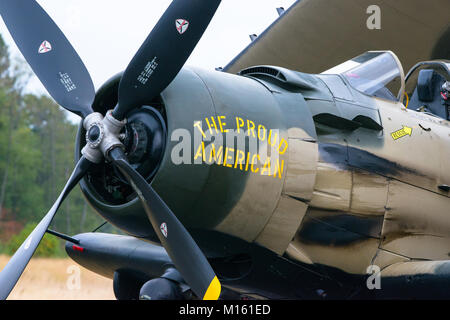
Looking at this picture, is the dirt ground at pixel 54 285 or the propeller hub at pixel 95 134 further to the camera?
the dirt ground at pixel 54 285

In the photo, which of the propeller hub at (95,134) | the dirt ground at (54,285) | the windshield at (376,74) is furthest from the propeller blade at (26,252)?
the dirt ground at (54,285)

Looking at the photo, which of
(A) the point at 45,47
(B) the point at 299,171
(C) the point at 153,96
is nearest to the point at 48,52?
(A) the point at 45,47

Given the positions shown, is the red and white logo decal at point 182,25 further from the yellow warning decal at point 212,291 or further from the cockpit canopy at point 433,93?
the cockpit canopy at point 433,93

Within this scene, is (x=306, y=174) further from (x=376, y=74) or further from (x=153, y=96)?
(x=376, y=74)

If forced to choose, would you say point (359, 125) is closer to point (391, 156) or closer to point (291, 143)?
point (391, 156)

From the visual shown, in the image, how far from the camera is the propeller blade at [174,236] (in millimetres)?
3559

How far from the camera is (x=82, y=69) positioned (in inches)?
171

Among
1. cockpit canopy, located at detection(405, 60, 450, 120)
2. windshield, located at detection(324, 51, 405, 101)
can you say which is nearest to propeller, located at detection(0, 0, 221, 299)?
windshield, located at detection(324, 51, 405, 101)

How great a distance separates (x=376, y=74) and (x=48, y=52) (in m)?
2.67

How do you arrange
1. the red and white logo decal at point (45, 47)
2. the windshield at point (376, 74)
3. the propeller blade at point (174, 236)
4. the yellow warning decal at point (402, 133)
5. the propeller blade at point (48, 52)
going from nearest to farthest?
the propeller blade at point (174, 236) < the propeller blade at point (48, 52) < the red and white logo decal at point (45, 47) < the yellow warning decal at point (402, 133) < the windshield at point (376, 74)

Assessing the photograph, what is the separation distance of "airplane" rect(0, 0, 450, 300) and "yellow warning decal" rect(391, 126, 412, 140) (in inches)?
0.4

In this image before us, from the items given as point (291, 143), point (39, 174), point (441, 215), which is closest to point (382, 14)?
point (441, 215)

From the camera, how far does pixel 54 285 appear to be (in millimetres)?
13141

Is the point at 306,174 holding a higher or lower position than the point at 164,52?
lower
